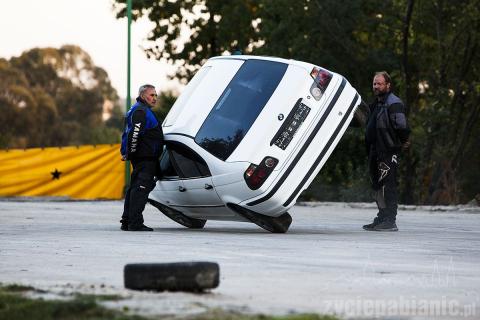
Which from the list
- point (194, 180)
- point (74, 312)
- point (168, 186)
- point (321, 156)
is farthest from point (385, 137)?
point (74, 312)

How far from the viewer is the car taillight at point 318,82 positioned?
1541 cm

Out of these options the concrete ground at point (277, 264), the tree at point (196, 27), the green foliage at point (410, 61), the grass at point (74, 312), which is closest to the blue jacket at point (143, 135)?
the concrete ground at point (277, 264)

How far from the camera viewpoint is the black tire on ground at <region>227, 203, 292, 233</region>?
1511cm

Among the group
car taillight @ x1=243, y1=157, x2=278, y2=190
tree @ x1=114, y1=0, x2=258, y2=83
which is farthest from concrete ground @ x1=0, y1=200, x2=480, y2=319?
tree @ x1=114, y1=0, x2=258, y2=83

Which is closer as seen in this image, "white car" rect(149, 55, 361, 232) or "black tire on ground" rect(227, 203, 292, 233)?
"white car" rect(149, 55, 361, 232)

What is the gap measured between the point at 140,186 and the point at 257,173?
1.62 meters

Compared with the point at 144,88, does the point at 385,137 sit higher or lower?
lower

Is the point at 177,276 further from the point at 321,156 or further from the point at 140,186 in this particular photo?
the point at 140,186

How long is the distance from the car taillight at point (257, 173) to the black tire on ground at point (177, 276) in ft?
22.0

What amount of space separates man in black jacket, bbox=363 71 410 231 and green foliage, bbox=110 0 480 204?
588 inches

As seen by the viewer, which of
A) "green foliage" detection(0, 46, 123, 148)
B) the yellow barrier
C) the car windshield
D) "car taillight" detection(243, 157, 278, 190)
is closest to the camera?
"car taillight" detection(243, 157, 278, 190)

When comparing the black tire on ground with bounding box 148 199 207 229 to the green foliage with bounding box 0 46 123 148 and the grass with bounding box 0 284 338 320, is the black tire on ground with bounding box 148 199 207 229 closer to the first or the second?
the grass with bounding box 0 284 338 320

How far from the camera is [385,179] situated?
53.4 feet

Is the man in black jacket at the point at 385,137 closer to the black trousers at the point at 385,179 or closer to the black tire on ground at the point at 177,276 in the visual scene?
the black trousers at the point at 385,179
